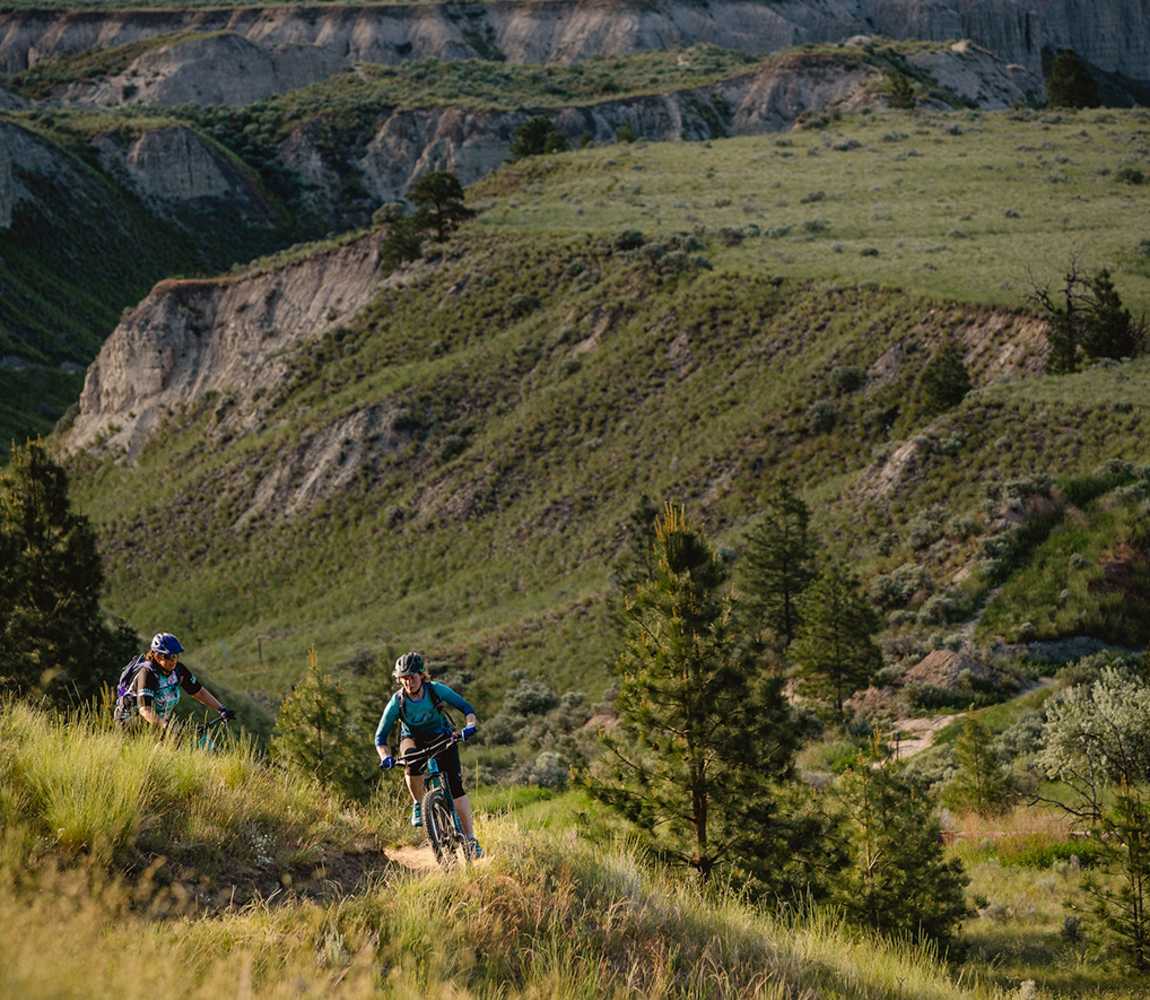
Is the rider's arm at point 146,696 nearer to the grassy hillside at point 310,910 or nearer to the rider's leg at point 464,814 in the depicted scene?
the grassy hillside at point 310,910

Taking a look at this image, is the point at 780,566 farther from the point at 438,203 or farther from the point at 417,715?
the point at 438,203

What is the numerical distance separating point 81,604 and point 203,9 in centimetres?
18028

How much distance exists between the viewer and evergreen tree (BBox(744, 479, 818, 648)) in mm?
32656

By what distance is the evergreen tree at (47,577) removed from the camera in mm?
24000

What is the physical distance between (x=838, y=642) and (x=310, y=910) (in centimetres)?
2283

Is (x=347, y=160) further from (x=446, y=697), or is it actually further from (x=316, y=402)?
(x=446, y=697)

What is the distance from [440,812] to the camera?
8531mm

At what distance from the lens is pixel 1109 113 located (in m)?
92.8

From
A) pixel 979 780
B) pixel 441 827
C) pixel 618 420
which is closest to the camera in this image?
pixel 441 827

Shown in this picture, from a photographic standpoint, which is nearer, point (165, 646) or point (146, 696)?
point (146, 696)

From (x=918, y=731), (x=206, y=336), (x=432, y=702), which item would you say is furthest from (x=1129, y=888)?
(x=206, y=336)

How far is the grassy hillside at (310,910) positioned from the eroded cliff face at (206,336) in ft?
229

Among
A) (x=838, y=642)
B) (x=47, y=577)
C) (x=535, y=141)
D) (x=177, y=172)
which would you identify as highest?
(x=177, y=172)

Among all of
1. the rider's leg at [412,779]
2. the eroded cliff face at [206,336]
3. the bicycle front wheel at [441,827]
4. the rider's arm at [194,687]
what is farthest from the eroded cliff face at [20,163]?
the bicycle front wheel at [441,827]
